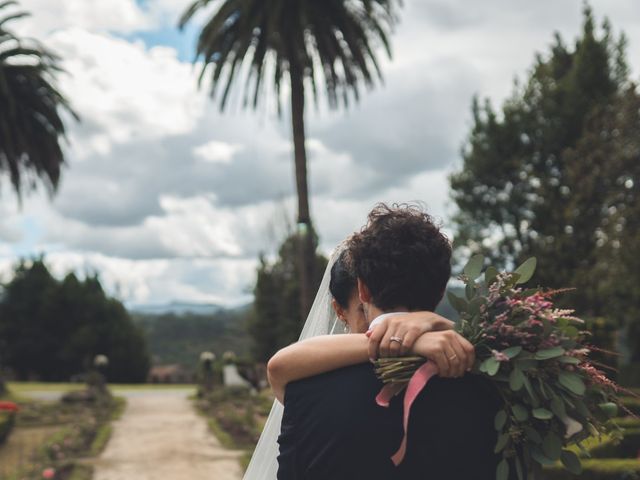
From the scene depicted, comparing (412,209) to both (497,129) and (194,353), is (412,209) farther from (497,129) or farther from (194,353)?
(194,353)

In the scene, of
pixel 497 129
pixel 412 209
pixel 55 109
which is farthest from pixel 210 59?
pixel 412 209

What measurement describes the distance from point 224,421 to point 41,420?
490cm

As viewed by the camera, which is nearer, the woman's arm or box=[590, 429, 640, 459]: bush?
the woman's arm

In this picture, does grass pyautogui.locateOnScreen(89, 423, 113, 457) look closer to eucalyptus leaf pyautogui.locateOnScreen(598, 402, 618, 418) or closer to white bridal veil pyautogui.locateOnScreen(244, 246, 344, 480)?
white bridal veil pyautogui.locateOnScreen(244, 246, 344, 480)

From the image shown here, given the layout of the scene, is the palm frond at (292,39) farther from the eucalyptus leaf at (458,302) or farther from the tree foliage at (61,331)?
the tree foliage at (61,331)

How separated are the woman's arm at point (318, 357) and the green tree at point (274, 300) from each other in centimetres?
3909

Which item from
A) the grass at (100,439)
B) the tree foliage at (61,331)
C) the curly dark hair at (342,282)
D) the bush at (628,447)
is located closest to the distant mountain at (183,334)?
the tree foliage at (61,331)

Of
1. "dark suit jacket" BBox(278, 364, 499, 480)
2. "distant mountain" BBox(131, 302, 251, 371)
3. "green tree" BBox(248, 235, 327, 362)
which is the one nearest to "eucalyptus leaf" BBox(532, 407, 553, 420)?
"dark suit jacket" BBox(278, 364, 499, 480)

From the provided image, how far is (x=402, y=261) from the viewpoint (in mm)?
1831

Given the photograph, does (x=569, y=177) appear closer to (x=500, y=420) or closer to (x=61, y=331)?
(x=500, y=420)

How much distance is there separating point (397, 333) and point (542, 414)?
39 cm

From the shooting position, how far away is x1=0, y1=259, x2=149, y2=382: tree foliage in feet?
171

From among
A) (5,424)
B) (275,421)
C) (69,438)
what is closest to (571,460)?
(275,421)

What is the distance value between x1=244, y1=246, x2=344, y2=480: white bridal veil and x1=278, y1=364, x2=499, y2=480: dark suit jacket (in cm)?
64
